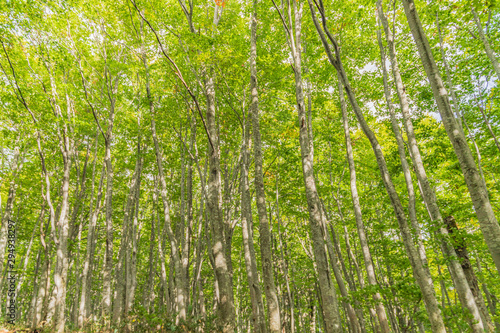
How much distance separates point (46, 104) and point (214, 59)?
25.5 ft

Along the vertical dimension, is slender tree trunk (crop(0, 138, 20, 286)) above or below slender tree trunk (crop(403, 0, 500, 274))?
above

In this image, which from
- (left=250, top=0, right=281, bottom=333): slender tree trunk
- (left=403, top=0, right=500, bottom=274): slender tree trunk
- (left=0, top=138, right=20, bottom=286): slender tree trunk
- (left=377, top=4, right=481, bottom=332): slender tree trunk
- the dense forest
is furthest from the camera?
(left=0, top=138, right=20, bottom=286): slender tree trunk

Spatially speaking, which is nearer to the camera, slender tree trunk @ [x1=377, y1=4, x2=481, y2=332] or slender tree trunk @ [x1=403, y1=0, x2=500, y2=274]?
slender tree trunk @ [x1=403, y1=0, x2=500, y2=274]

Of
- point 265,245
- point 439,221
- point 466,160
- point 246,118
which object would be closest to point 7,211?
point 246,118

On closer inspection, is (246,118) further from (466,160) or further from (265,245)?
(466,160)

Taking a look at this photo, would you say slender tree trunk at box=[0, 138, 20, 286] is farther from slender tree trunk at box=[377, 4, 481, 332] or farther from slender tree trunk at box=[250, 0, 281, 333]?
slender tree trunk at box=[377, 4, 481, 332]

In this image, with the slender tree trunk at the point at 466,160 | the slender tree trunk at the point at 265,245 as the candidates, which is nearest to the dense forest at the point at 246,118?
the slender tree trunk at the point at 265,245

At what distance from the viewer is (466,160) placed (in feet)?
10.3

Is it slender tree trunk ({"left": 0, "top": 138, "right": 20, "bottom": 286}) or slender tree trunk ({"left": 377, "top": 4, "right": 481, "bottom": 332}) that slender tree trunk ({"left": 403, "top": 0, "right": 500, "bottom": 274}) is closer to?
slender tree trunk ({"left": 377, "top": 4, "right": 481, "bottom": 332})

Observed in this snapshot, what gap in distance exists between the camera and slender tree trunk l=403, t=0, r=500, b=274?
2.89 m

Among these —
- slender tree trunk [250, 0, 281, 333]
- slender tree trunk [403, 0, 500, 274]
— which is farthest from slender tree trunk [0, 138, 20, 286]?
slender tree trunk [403, 0, 500, 274]

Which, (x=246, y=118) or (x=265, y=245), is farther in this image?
(x=246, y=118)

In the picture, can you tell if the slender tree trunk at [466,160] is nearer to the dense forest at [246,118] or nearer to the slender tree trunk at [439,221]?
the dense forest at [246,118]

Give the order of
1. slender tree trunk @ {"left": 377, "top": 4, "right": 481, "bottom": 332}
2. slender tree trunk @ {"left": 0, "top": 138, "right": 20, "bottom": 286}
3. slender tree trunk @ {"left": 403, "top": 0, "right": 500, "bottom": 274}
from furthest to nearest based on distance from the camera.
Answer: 1. slender tree trunk @ {"left": 0, "top": 138, "right": 20, "bottom": 286}
2. slender tree trunk @ {"left": 377, "top": 4, "right": 481, "bottom": 332}
3. slender tree trunk @ {"left": 403, "top": 0, "right": 500, "bottom": 274}
